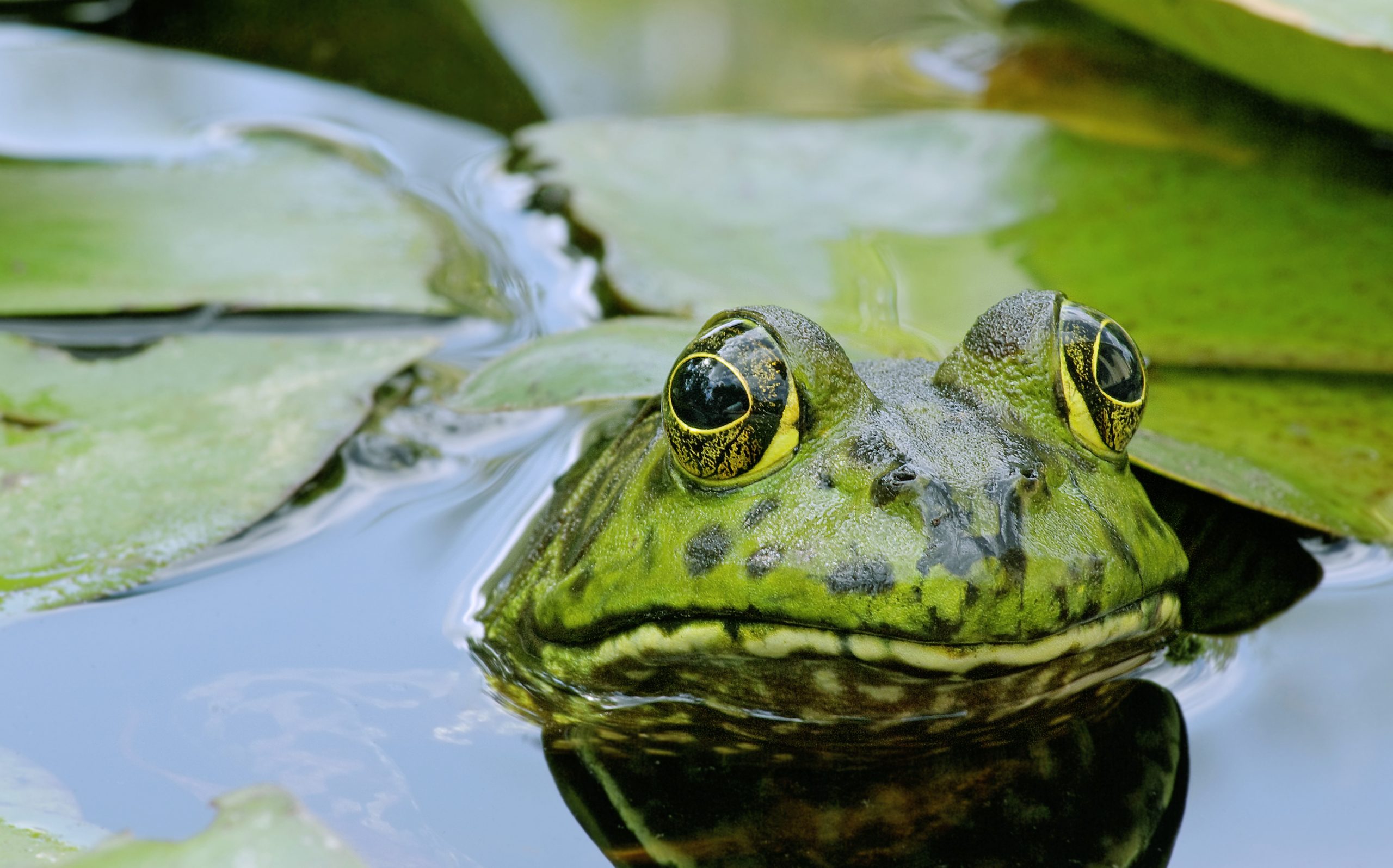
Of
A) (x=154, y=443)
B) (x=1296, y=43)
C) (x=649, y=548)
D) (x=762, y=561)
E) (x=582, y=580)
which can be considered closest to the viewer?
(x=762, y=561)

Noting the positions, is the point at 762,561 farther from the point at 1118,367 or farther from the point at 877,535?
the point at 1118,367

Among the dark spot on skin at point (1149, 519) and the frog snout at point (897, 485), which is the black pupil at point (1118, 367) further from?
the frog snout at point (897, 485)

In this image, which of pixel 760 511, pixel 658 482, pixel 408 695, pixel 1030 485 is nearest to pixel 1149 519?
pixel 1030 485

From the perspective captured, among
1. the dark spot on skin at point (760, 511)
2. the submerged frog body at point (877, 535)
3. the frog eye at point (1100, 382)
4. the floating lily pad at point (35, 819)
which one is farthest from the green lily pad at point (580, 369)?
the floating lily pad at point (35, 819)

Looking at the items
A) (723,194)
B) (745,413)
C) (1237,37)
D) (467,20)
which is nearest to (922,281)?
(723,194)

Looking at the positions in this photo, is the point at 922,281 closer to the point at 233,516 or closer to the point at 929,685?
the point at 929,685

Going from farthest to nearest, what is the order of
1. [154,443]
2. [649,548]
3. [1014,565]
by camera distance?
[154,443] → [649,548] → [1014,565]
